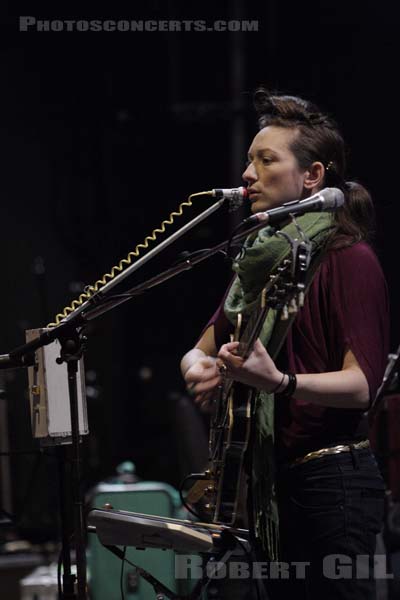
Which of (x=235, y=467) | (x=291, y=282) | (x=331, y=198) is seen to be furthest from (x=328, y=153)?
(x=235, y=467)

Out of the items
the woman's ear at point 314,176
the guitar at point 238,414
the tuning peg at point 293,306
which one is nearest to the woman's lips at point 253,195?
the woman's ear at point 314,176

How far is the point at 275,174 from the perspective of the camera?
2.15 meters

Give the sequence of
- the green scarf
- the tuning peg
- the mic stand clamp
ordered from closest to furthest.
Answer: the tuning peg < the green scarf < the mic stand clamp

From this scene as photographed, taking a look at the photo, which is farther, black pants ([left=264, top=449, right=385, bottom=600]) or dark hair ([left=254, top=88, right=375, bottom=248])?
dark hair ([left=254, top=88, right=375, bottom=248])

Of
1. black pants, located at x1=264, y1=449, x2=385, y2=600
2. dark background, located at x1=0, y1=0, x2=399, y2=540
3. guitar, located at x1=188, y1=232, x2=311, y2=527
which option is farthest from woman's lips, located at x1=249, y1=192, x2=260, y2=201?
dark background, located at x1=0, y1=0, x2=399, y2=540

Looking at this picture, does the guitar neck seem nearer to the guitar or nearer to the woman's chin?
the guitar

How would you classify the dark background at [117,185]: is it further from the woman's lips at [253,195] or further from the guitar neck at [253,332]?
the guitar neck at [253,332]

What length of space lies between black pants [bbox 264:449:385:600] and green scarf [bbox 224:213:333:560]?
0.03m

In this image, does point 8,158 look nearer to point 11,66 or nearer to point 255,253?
point 11,66

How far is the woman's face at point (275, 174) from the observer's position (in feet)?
7.04

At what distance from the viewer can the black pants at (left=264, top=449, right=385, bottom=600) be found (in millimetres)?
1956

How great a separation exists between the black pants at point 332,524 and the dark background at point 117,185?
3.17 meters

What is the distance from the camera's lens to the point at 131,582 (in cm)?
331

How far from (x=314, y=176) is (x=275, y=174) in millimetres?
88
